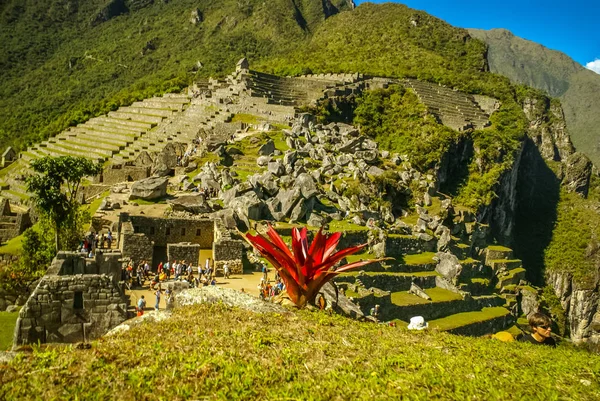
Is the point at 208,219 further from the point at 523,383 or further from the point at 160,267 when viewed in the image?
the point at 523,383

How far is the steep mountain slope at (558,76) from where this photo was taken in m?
113

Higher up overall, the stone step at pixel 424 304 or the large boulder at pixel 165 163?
the large boulder at pixel 165 163

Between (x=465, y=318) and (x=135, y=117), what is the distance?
37.2 m

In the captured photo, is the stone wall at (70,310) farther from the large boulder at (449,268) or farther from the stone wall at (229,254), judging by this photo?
the large boulder at (449,268)

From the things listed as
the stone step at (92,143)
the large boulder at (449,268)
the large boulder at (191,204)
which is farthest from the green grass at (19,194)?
the large boulder at (449,268)

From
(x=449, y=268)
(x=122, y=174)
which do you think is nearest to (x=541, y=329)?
(x=449, y=268)

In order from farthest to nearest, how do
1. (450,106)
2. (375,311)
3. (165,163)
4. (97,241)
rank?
1. (450,106)
2. (165,163)
3. (375,311)
4. (97,241)

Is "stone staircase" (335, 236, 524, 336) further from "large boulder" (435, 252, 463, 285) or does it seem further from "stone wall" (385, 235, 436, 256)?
"large boulder" (435, 252, 463, 285)

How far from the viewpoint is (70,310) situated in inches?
273

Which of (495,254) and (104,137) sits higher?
(104,137)

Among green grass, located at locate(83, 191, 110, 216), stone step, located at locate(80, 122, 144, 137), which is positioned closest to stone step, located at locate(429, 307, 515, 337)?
green grass, located at locate(83, 191, 110, 216)

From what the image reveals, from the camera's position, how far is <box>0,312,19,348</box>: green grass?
8137 millimetres

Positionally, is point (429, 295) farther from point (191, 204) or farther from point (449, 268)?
point (191, 204)

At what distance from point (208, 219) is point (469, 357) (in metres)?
14.2
